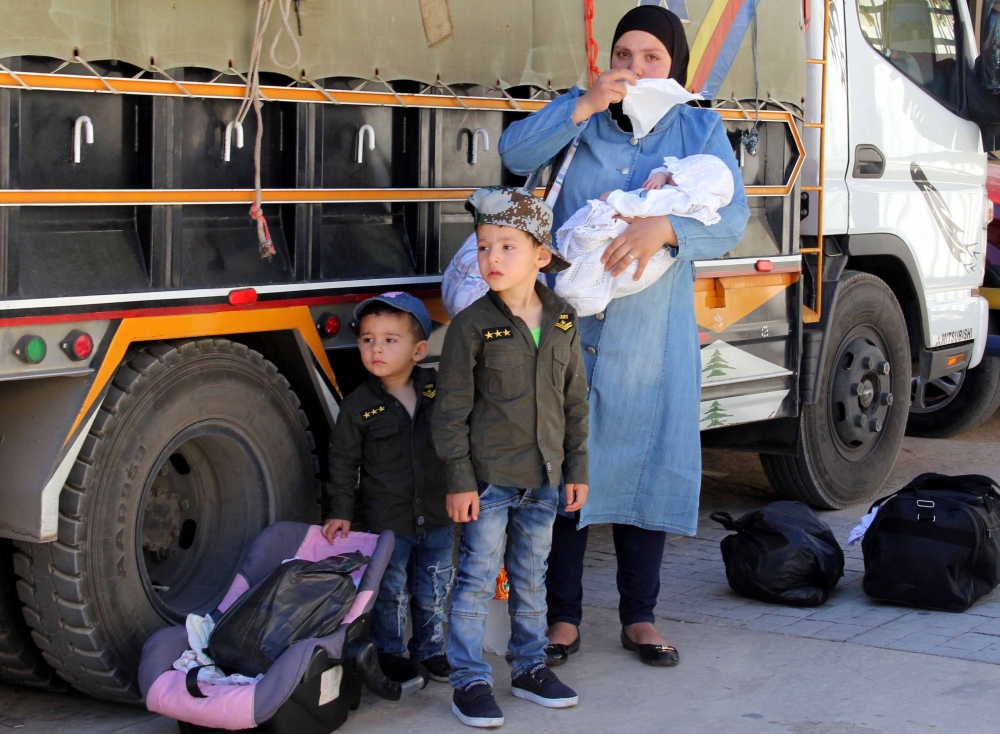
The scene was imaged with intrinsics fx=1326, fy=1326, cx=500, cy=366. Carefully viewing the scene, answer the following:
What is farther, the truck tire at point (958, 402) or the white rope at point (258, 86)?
the truck tire at point (958, 402)

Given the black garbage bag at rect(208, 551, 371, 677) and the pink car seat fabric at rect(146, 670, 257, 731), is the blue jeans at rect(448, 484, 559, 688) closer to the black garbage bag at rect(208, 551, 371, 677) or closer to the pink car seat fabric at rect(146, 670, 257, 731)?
the black garbage bag at rect(208, 551, 371, 677)

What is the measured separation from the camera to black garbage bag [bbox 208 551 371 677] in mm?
3420

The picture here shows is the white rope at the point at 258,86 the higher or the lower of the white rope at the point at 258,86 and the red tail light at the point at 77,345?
the higher

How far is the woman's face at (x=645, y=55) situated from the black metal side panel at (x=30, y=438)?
1.79m

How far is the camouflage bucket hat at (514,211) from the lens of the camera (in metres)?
3.53

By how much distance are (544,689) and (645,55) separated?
6.05 feet

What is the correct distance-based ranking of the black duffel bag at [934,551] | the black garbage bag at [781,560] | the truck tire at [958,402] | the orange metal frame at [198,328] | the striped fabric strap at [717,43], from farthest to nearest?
the truck tire at [958,402], the striped fabric strap at [717,43], the black garbage bag at [781,560], the black duffel bag at [934,551], the orange metal frame at [198,328]

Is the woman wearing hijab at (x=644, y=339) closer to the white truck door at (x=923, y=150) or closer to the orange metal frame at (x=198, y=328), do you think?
the orange metal frame at (x=198, y=328)

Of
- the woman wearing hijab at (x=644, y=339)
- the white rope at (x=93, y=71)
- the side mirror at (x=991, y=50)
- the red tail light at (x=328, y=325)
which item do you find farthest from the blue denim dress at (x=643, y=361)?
the side mirror at (x=991, y=50)

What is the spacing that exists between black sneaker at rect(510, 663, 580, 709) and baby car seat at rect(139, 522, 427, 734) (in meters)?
0.31

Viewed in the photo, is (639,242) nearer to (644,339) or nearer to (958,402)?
(644,339)

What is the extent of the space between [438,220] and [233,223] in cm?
77

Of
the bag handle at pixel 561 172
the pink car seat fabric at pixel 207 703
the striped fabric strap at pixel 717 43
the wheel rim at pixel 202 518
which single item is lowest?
the pink car seat fabric at pixel 207 703

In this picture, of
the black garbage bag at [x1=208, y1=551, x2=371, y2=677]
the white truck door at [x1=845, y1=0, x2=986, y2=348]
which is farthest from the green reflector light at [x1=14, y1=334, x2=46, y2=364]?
the white truck door at [x1=845, y1=0, x2=986, y2=348]
